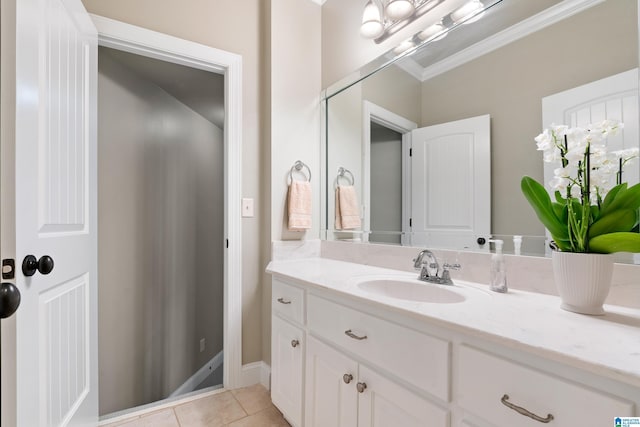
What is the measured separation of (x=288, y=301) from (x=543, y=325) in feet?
3.31

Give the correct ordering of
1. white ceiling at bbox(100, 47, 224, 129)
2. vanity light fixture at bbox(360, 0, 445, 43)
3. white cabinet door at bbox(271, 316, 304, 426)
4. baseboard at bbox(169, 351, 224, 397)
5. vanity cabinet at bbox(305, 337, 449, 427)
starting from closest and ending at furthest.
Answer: vanity cabinet at bbox(305, 337, 449, 427) → white cabinet door at bbox(271, 316, 304, 426) → vanity light fixture at bbox(360, 0, 445, 43) → white ceiling at bbox(100, 47, 224, 129) → baseboard at bbox(169, 351, 224, 397)

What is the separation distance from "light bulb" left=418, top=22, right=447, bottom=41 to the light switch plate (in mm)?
1317

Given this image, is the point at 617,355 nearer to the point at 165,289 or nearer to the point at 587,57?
the point at 587,57

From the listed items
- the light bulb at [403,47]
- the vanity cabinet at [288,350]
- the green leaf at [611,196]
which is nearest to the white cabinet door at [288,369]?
the vanity cabinet at [288,350]

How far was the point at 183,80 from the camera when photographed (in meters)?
2.40

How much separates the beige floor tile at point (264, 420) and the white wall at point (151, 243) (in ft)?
3.27

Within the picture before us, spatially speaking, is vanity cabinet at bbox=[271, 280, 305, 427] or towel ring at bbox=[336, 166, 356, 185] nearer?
vanity cabinet at bbox=[271, 280, 305, 427]

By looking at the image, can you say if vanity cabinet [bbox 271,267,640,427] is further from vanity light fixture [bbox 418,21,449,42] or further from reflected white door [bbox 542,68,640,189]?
vanity light fixture [bbox 418,21,449,42]

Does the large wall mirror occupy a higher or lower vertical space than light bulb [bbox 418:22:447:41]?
lower

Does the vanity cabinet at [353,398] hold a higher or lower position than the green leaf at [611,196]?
lower

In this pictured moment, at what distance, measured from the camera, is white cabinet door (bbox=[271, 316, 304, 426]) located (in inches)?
52.0

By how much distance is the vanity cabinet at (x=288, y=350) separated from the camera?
1.32 m

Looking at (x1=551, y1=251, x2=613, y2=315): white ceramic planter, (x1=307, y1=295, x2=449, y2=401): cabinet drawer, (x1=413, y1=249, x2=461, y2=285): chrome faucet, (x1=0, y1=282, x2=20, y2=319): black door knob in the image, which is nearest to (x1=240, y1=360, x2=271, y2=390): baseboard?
(x1=307, y1=295, x2=449, y2=401): cabinet drawer

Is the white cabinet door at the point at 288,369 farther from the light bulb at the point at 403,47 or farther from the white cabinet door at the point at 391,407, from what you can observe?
the light bulb at the point at 403,47
